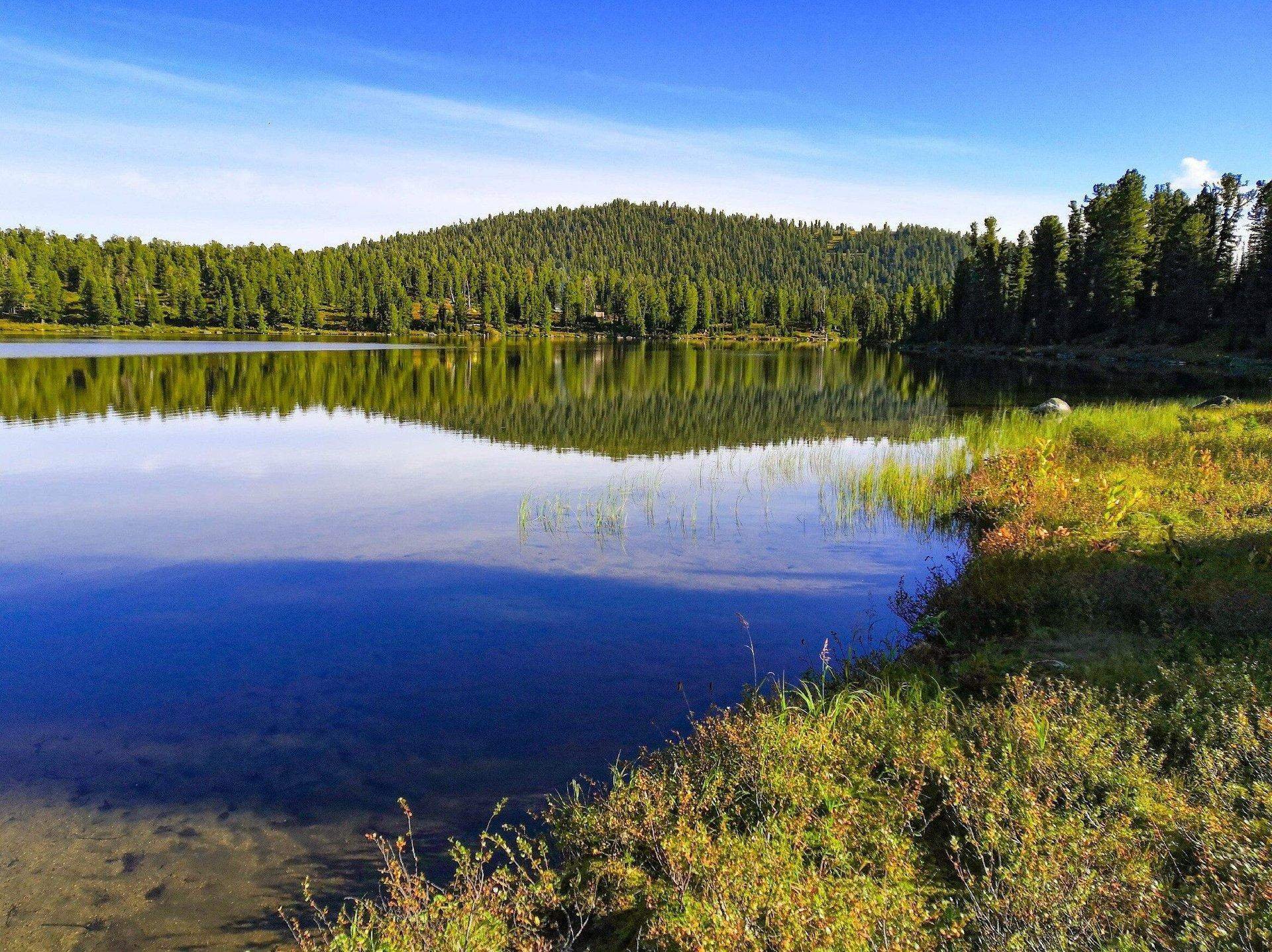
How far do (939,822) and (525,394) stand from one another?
4373cm

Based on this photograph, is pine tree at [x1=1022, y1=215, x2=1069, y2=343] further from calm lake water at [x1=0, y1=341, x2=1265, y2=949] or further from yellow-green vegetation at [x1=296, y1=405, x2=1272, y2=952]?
yellow-green vegetation at [x1=296, y1=405, x2=1272, y2=952]

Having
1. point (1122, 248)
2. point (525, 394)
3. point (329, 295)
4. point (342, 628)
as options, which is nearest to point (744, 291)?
point (329, 295)

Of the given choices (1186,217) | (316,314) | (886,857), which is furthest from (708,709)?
(316,314)

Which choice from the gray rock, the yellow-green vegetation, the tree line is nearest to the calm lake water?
the yellow-green vegetation

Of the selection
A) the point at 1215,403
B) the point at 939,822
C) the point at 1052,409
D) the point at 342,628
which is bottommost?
the point at 342,628

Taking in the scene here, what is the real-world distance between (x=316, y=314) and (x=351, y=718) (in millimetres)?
185951

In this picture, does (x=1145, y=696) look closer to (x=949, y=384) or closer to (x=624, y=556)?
(x=624, y=556)

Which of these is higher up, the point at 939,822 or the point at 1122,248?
the point at 1122,248

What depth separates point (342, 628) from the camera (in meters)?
11.6

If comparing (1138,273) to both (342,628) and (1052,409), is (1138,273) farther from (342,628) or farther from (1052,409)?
(342,628)

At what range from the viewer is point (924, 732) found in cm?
650

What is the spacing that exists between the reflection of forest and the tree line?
24607mm

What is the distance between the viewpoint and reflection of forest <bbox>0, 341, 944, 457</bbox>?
3331 cm

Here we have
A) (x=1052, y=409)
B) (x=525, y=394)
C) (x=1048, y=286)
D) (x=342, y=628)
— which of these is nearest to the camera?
(x=342, y=628)
